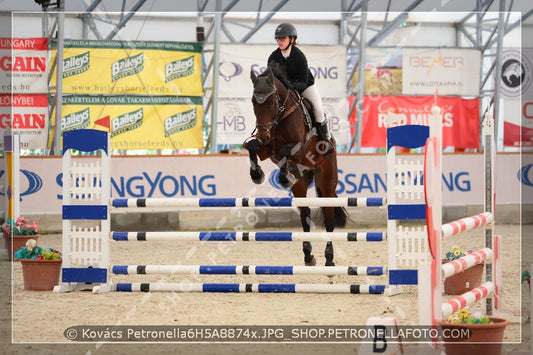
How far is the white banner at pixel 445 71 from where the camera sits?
49.2 feet

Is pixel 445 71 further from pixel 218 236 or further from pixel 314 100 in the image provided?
pixel 218 236

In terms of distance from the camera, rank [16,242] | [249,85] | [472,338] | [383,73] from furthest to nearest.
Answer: [383,73] < [249,85] < [16,242] < [472,338]

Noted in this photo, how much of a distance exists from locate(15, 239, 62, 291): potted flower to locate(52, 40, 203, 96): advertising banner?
7.47 meters

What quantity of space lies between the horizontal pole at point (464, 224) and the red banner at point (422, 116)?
1071cm

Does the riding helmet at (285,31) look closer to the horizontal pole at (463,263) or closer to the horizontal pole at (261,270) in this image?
the horizontal pole at (261,270)

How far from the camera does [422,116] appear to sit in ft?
49.2

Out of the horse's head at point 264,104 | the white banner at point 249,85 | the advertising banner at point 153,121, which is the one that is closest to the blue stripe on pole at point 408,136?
the horse's head at point 264,104

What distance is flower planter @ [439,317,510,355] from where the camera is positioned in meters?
3.08

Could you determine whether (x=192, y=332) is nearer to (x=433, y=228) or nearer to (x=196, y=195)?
(x=433, y=228)

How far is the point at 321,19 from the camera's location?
18141 mm

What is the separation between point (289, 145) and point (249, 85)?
8.05m

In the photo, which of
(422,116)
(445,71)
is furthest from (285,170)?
(445,71)

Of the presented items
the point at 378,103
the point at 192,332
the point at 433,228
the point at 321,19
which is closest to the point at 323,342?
the point at 192,332

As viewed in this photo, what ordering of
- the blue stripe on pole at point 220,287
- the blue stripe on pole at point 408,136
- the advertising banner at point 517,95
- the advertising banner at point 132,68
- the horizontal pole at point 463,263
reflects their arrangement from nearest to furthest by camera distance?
the horizontal pole at point 463,263, the blue stripe on pole at point 408,136, the blue stripe on pole at point 220,287, the advertising banner at point 132,68, the advertising banner at point 517,95
